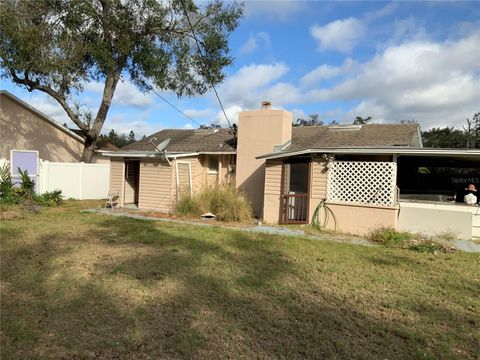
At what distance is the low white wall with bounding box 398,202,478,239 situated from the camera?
1077 centimetres

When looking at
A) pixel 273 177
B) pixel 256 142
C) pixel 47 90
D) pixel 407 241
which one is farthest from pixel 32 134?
pixel 407 241

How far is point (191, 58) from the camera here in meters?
21.6

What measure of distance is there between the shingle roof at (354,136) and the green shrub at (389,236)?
10.7 feet

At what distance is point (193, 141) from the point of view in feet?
59.0

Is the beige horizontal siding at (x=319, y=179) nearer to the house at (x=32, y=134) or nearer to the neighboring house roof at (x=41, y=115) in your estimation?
the house at (x=32, y=134)

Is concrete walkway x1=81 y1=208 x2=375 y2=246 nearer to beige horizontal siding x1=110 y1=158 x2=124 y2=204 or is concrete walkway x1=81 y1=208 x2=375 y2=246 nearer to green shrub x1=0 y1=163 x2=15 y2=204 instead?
beige horizontal siding x1=110 y1=158 x2=124 y2=204

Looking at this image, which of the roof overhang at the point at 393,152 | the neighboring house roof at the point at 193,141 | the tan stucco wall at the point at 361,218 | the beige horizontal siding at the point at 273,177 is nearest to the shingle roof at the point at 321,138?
the neighboring house roof at the point at 193,141

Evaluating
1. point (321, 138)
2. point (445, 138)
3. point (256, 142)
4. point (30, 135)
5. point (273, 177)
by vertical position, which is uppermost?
point (445, 138)

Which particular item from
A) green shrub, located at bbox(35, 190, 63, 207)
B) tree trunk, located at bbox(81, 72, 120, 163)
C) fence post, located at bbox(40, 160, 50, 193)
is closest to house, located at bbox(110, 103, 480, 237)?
green shrub, located at bbox(35, 190, 63, 207)

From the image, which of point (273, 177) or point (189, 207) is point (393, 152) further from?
point (189, 207)

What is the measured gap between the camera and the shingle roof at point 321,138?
1347 cm

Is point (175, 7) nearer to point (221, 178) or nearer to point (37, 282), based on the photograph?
point (221, 178)

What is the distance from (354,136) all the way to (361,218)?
14.2 ft

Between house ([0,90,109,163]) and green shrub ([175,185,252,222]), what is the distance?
42.5 ft
